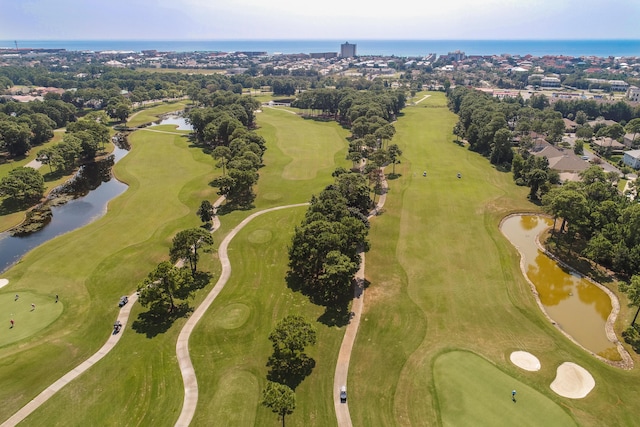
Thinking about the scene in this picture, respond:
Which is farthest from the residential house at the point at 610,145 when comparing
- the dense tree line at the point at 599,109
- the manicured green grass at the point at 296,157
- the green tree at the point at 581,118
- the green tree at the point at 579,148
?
the manicured green grass at the point at 296,157

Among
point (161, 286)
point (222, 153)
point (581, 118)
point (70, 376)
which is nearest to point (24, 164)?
point (222, 153)

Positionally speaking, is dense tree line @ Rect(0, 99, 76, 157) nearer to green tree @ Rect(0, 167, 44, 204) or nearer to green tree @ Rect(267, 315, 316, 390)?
green tree @ Rect(0, 167, 44, 204)

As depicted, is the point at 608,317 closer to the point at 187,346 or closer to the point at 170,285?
the point at 187,346

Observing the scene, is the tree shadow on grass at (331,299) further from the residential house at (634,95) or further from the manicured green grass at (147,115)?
the residential house at (634,95)

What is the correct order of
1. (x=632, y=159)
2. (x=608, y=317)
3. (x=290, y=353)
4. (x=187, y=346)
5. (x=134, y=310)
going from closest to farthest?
(x=290, y=353) → (x=187, y=346) → (x=134, y=310) → (x=608, y=317) → (x=632, y=159)

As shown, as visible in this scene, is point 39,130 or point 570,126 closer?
point 39,130
